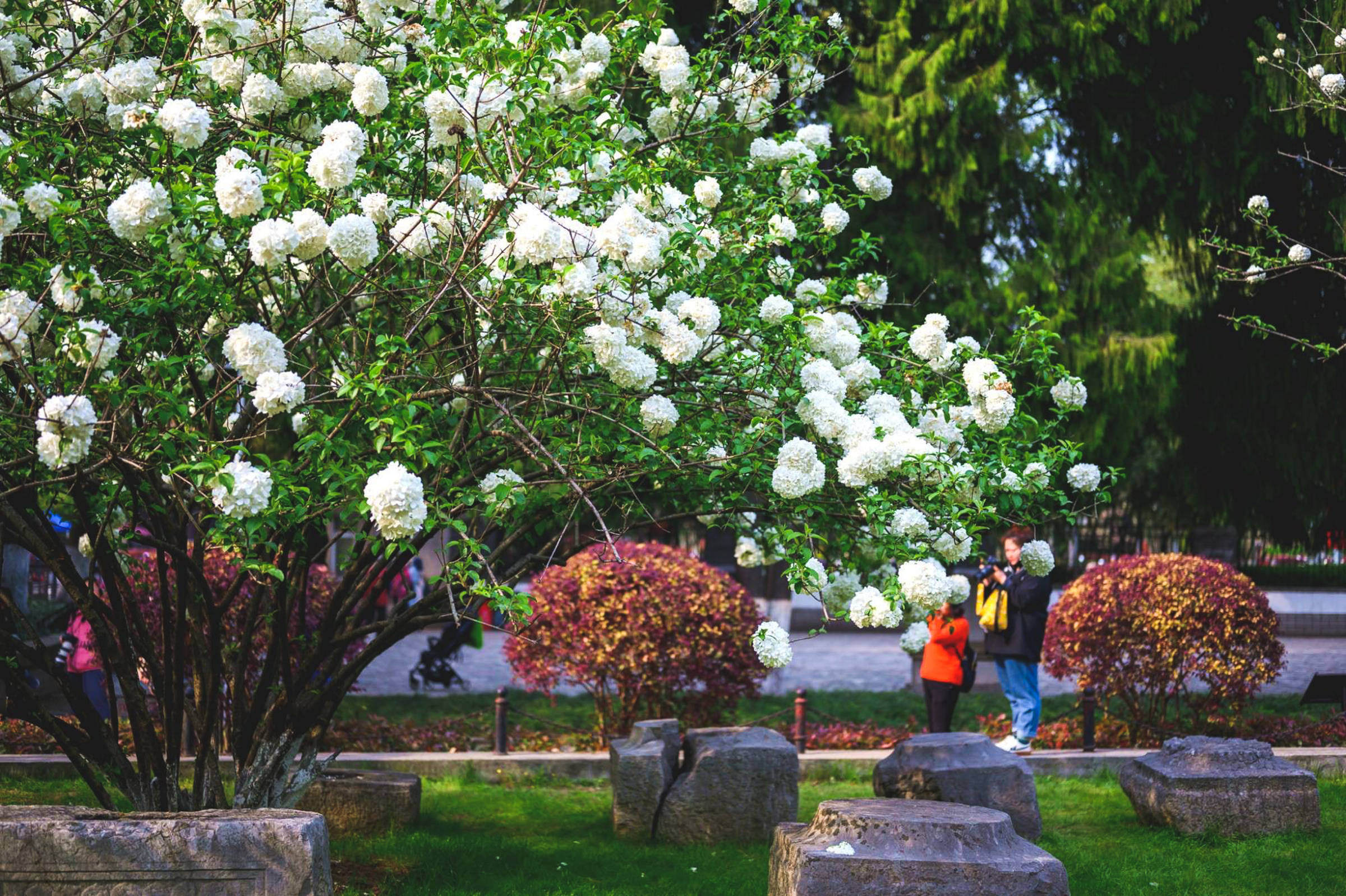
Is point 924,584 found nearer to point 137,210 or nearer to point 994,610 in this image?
point 137,210

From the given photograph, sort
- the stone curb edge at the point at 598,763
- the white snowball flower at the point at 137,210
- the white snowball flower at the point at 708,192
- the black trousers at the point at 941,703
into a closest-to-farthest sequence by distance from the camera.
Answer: the white snowball flower at the point at 137,210, the white snowball flower at the point at 708,192, the stone curb edge at the point at 598,763, the black trousers at the point at 941,703

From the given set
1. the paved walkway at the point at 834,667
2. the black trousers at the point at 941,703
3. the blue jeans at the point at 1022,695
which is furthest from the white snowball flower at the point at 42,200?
the paved walkway at the point at 834,667

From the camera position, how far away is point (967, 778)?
7688 mm

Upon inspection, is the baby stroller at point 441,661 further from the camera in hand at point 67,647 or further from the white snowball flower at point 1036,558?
the white snowball flower at point 1036,558

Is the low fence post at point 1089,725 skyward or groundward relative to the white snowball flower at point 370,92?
groundward

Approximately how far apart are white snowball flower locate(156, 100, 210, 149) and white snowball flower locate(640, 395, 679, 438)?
1961 millimetres

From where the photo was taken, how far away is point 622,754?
7.82m

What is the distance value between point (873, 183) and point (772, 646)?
9.61 ft

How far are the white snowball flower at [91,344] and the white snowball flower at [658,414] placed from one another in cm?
197

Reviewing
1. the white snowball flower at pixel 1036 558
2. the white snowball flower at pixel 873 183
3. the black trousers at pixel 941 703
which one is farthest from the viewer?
the black trousers at pixel 941 703

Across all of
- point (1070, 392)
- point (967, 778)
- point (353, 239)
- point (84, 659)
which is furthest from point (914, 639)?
point (84, 659)

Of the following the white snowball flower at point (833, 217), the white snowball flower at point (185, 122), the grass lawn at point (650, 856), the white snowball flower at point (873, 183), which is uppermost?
the white snowball flower at point (873, 183)

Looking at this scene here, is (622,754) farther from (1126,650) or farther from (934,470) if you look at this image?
(1126,650)

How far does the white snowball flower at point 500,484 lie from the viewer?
518 centimetres
